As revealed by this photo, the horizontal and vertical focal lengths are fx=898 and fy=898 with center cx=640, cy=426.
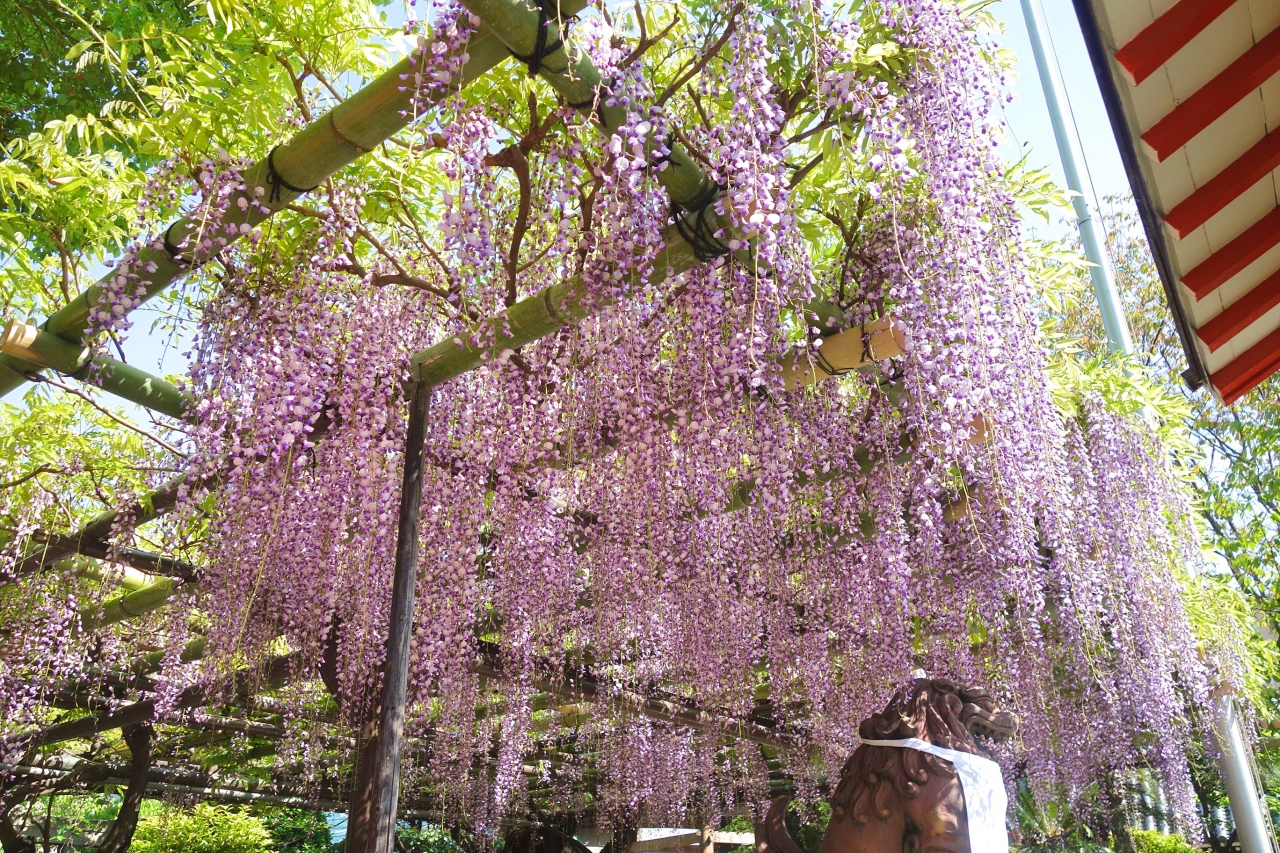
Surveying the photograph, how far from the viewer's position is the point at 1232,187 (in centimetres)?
220

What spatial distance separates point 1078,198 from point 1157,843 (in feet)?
29.6

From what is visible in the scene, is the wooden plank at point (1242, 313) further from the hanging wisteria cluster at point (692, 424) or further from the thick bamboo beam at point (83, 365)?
the thick bamboo beam at point (83, 365)

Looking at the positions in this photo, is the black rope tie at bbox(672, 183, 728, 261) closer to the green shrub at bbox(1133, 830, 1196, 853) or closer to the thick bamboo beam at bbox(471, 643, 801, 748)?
the thick bamboo beam at bbox(471, 643, 801, 748)

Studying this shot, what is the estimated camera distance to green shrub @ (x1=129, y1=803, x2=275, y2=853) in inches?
331

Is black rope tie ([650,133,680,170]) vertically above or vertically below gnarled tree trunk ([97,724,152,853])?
above

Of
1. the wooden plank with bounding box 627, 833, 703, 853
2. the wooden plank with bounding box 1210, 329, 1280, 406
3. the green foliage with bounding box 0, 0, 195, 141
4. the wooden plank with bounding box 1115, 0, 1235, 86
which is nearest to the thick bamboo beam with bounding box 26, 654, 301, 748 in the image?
the green foliage with bounding box 0, 0, 195, 141

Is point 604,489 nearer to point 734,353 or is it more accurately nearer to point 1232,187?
point 734,353

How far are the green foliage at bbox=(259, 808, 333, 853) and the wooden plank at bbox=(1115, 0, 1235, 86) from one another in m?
12.2

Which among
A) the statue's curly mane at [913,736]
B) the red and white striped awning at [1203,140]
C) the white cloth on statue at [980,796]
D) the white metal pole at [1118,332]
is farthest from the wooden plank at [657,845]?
the red and white striped awning at [1203,140]

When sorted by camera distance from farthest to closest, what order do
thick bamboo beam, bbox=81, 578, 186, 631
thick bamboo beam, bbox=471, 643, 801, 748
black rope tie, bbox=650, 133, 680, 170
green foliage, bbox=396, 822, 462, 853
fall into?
green foliage, bbox=396, 822, 462, 853 < thick bamboo beam, bbox=81, 578, 186, 631 < thick bamboo beam, bbox=471, 643, 801, 748 < black rope tie, bbox=650, 133, 680, 170

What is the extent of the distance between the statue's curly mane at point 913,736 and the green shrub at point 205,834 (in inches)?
318

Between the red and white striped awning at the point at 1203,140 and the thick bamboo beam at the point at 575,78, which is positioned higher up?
the thick bamboo beam at the point at 575,78

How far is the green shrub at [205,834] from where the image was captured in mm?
8406

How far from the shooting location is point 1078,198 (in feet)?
20.0
